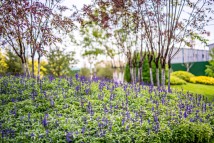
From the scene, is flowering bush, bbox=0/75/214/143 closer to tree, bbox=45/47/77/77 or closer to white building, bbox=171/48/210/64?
tree, bbox=45/47/77/77

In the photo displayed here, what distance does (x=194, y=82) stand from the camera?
17.9 metres

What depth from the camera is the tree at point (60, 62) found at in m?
21.9

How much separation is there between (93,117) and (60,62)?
59.3 feet

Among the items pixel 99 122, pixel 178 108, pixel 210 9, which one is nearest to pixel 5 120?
pixel 99 122

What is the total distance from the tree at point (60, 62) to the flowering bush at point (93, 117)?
1475cm

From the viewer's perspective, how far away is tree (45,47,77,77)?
2190 centimetres

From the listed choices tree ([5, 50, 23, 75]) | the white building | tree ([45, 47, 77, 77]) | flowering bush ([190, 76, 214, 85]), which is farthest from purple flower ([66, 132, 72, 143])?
the white building

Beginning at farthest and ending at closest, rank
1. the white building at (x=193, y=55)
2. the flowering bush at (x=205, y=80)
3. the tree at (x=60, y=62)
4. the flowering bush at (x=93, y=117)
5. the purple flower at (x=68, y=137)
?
the white building at (x=193, y=55) < the tree at (x=60, y=62) < the flowering bush at (x=205, y=80) < the flowering bush at (x=93, y=117) < the purple flower at (x=68, y=137)

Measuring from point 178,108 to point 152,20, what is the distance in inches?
225

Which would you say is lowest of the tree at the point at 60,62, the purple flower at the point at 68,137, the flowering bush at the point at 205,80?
the purple flower at the point at 68,137

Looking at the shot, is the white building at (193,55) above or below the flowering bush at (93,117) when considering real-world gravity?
above

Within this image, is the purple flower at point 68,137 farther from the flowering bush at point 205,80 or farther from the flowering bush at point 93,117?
the flowering bush at point 205,80

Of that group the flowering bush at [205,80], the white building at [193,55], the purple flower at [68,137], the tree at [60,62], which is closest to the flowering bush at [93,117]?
the purple flower at [68,137]

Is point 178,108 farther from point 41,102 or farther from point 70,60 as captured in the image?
point 70,60
